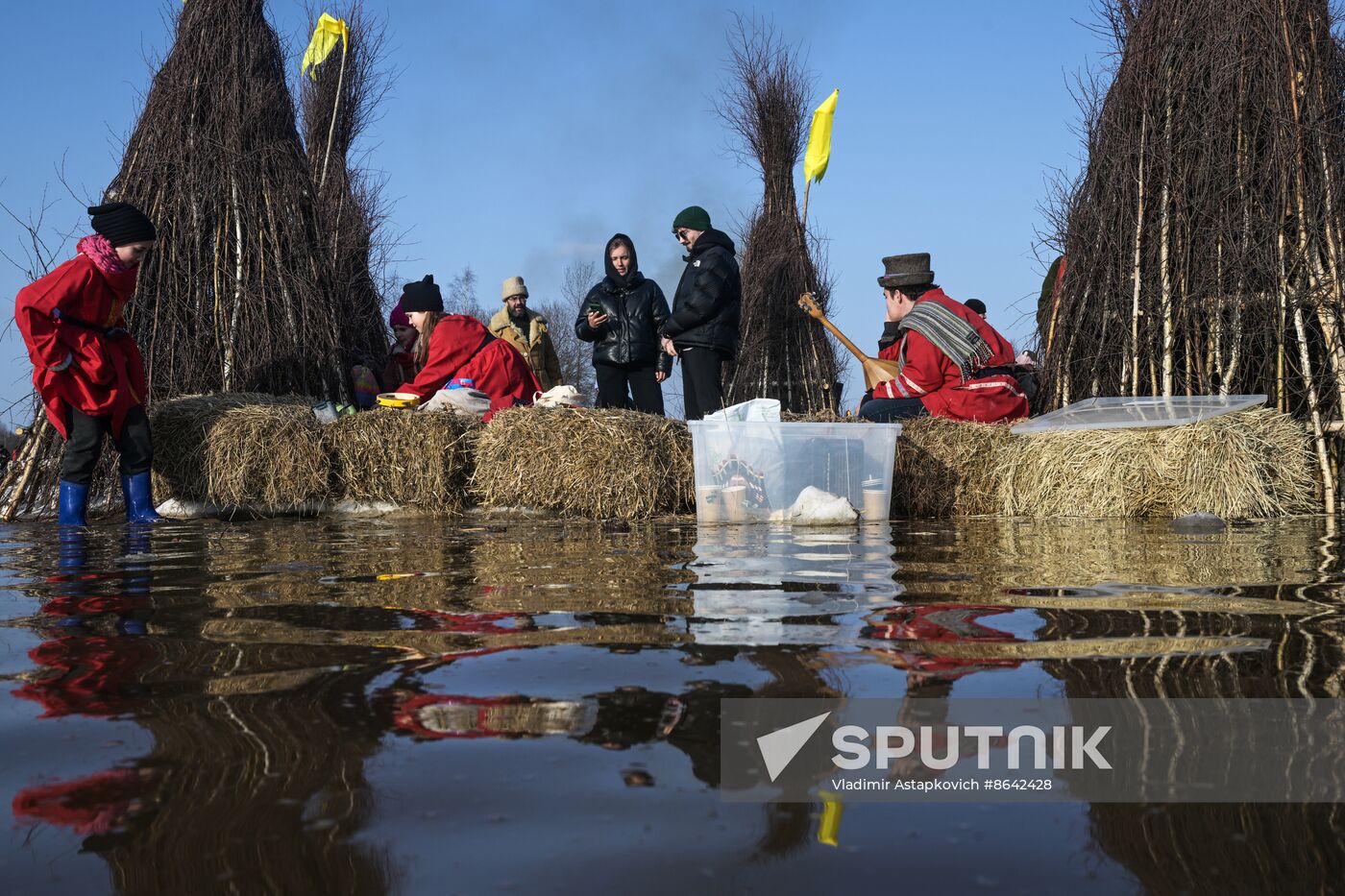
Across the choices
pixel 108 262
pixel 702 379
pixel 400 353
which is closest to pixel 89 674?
pixel 108 262

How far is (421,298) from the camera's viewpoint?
26.2 ft

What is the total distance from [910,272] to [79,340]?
485 cm

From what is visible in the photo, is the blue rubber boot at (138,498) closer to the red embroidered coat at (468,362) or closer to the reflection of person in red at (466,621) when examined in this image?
the red embroidered coat at (468,362)

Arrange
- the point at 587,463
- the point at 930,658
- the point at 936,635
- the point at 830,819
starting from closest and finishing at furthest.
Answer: the point at 830,819 < the point at 930,658 < the point at 936,635 < the point at 587,463

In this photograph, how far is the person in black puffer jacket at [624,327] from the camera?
8.27 meters

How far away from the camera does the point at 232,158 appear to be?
25.1 feet

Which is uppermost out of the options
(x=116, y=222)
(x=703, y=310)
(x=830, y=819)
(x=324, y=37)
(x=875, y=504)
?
(x=324, y=37)

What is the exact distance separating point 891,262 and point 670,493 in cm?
218

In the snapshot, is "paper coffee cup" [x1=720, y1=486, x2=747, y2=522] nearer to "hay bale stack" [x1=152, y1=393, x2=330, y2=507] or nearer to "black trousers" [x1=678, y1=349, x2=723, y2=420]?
"black trousers" [x1=678, y1=349, x2=723, y2=420]

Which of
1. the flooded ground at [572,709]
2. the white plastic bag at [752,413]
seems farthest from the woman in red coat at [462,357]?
the flooded ground at [572,709]

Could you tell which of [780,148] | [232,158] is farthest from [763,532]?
[780,148]

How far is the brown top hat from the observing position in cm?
723

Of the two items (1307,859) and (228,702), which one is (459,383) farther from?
(1307,859)
